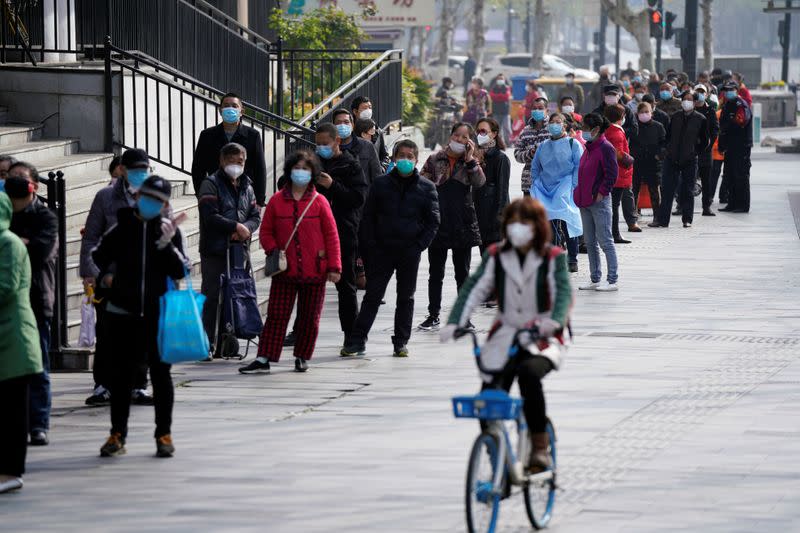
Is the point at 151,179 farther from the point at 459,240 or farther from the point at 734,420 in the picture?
the point at 459,240

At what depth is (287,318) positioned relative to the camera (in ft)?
38.4

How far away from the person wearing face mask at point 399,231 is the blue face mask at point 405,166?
0.01 meters

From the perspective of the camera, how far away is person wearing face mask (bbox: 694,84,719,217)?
23.0 meters

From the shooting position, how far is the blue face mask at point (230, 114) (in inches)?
529

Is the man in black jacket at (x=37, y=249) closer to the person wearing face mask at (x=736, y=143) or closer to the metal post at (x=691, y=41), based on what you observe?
the person wearing face mask at (x=736, y=143)

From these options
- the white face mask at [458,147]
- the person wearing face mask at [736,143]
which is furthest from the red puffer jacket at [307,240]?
the person wearing face mask at [736,143]

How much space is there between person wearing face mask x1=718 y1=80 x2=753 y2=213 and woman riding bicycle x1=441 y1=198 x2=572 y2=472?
55.2 ft

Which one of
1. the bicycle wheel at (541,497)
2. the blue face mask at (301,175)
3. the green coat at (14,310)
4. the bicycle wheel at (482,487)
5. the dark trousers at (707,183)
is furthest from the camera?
the dark trousers at (707,183)

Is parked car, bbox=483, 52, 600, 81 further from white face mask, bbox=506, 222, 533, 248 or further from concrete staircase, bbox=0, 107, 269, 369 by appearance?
white face mask, bbox=506, 222, 533, 248

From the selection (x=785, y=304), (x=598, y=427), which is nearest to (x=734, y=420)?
(x=598, y=427)

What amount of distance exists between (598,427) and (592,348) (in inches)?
120

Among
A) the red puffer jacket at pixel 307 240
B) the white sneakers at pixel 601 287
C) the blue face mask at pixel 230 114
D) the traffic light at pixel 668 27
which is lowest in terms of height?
the white sneakers at pixel 601 287

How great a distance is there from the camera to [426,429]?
32.1 feet

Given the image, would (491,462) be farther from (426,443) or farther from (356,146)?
(356,146)
